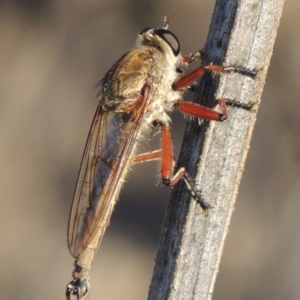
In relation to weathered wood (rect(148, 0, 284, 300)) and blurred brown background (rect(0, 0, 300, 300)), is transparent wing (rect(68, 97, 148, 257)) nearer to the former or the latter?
weathered wood (rect(148, 0, 284, 300))

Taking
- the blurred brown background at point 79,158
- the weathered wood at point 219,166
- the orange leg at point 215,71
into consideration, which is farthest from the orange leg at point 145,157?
the blurred brown background at point 79,158

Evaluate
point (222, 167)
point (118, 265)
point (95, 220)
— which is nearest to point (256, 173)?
point (118, 265)

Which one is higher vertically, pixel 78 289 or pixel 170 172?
pixel 170 172

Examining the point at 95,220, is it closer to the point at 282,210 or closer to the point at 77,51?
the point at 282,210

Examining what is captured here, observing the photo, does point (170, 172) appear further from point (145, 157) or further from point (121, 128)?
point (121, 128)

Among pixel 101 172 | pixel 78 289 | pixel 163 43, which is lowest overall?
pixel 78 289

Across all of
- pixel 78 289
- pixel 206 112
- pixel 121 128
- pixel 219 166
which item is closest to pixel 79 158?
pixel 121 128
